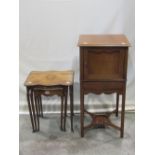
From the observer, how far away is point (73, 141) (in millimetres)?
2303

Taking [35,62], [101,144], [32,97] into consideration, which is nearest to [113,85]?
[101,144]

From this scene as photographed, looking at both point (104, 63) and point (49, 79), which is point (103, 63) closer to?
point (104, 63)

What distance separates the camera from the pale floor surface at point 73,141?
85.2 inches

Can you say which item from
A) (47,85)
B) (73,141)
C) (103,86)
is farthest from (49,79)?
(73,141)

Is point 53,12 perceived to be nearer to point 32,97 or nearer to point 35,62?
point 35,62

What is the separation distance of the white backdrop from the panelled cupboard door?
57 centimetres

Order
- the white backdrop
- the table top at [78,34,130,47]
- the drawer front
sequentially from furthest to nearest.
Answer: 1. the white backdrop
2. the drawer front
3. the table top at [78,34,130,47]

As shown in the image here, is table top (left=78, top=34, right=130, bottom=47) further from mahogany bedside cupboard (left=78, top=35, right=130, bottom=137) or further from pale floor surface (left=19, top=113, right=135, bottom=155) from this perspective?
pale floor surface (left=19, top=113, right=135, bottom=155)

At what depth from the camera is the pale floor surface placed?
7.10ft

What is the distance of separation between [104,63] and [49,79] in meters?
0.52

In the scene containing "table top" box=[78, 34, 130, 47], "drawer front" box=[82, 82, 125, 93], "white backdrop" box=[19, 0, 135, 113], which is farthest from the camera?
"white backdrop" box=[19, 0, 135, 113]

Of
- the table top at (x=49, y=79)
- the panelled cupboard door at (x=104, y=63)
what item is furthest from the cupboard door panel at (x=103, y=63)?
the table top at (x=49, y=79)

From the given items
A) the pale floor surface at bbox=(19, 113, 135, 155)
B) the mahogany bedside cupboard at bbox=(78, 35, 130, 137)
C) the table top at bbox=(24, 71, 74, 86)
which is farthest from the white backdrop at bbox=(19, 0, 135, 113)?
the pale floor surface at bbox=(19, 113, 135, 155)
